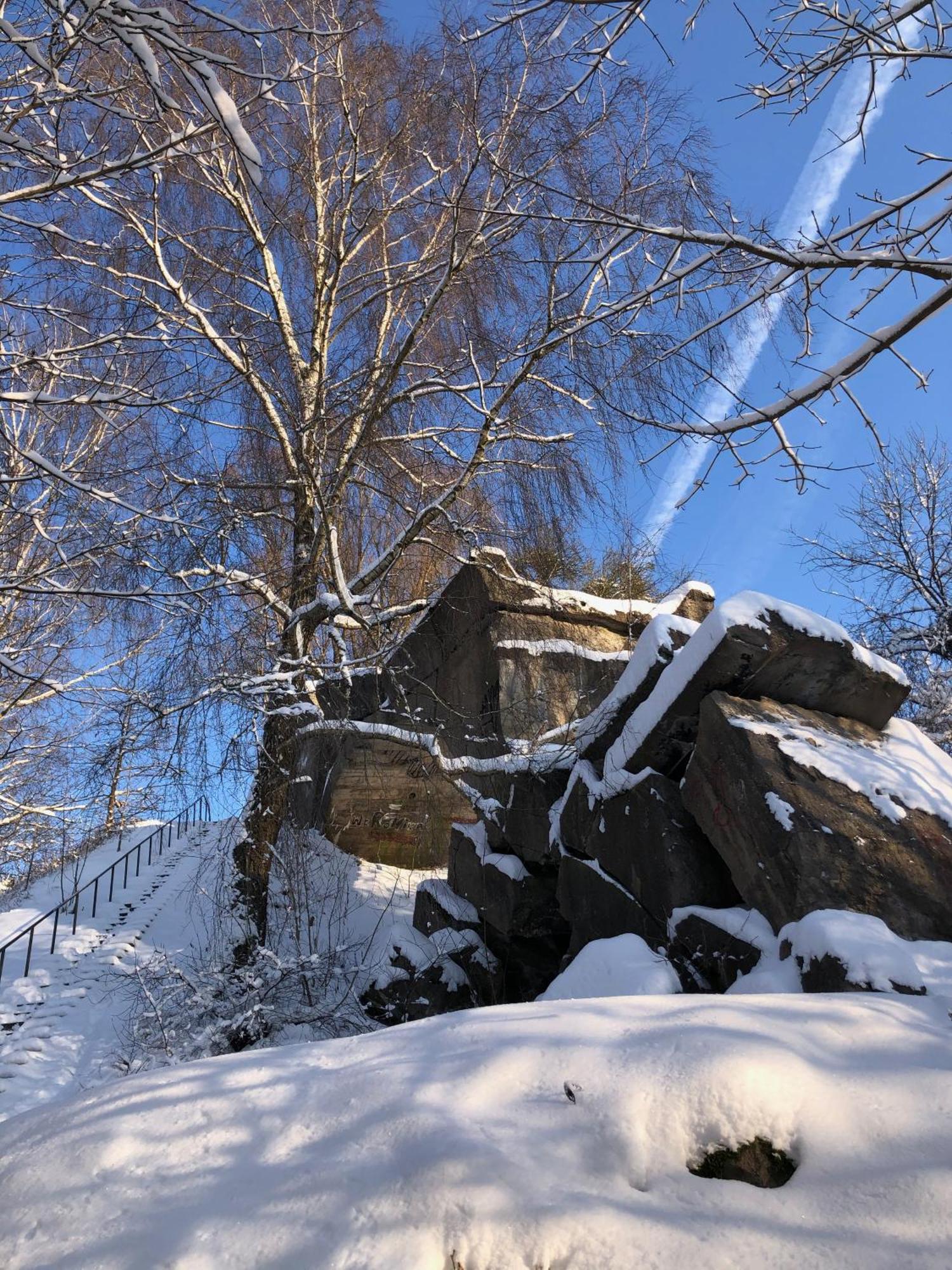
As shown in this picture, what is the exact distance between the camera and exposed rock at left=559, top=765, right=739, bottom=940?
4.57 metres

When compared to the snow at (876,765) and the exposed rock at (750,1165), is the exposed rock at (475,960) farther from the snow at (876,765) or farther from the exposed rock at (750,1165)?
the exposed rock at (750,1165)

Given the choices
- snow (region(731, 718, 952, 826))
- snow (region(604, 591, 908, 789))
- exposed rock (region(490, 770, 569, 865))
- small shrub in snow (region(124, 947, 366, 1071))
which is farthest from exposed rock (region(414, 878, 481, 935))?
snow (region(731, 718, 952, 826))

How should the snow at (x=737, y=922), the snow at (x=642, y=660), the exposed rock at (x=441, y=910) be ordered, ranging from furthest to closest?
the exposed rock at (x=441, y=910) → the snow at (x=642, y=660) → the snow at (x=737, y=922)

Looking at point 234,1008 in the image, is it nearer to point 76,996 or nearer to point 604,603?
point 76,996

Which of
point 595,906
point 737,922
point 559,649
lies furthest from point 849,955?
point 559,649

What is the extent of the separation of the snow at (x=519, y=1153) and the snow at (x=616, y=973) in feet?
3.80

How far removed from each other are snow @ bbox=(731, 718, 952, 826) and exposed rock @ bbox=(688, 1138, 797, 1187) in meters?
2.81

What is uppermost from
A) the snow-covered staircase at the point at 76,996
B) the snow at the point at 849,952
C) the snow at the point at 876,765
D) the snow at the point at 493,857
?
the snow at the point at 876,765

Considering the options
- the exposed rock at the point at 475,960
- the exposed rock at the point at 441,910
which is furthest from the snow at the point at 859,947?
the exposed rock at the point at 441,910

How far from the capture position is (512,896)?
6.68 meters

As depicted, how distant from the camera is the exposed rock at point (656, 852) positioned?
4570mm

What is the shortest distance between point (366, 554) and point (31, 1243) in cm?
875

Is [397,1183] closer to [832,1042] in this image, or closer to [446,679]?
[832,1042]

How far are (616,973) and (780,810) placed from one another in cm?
118
